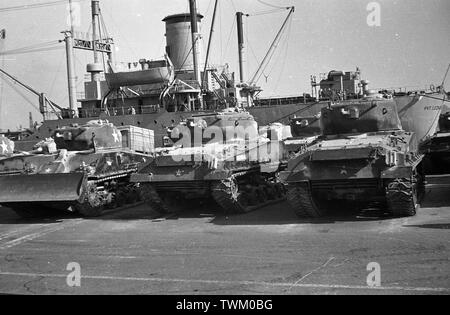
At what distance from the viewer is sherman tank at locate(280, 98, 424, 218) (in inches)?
416

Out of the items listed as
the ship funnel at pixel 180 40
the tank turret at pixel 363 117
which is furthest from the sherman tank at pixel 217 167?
the ship funnel at pixel 180 40

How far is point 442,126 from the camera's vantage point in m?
20.4

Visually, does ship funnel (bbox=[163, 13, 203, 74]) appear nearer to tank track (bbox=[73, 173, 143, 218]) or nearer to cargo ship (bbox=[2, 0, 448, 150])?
cargo ship (bbox=[2, 0, 448, 150])

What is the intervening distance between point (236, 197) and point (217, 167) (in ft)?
2.76

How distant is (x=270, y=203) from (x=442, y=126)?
9109 mm

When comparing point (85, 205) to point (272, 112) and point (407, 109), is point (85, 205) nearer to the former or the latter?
point (272, 112)

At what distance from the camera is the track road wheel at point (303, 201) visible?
11.2 metres

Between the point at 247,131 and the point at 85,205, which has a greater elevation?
the point at 247,131

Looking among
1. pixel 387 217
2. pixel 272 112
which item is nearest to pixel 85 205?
pixel 387 217

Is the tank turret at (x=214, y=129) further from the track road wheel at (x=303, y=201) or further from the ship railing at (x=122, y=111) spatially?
the ship railing at (x=122, y=111)

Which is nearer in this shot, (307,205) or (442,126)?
(307,205)

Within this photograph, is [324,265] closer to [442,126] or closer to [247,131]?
[247,131]
